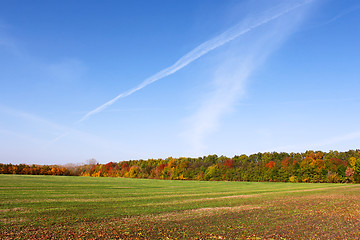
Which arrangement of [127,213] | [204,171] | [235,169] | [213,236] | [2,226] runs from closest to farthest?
[213,236]
[2,226]
[127,213]
[235,169]
[204,171]

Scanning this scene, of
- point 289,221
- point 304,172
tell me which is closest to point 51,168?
point 304,172

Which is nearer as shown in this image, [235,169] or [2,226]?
[2,226]

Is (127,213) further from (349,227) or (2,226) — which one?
(349,227)

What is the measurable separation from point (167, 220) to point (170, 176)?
110349mm

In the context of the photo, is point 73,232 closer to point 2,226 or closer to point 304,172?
point 2,226

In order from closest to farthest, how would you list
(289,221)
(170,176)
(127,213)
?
(289,221), (127,213), (170,176)

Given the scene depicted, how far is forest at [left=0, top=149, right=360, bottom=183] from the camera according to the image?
90812mm

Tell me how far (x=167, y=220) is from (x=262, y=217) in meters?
6.82

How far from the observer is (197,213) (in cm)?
2095

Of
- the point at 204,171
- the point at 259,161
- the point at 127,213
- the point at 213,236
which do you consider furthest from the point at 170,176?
the point at 213,236

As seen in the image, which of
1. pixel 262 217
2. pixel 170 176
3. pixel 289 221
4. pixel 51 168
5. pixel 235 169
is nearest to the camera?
pixel 289 221

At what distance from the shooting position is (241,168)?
107 meters

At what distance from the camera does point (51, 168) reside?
135 m

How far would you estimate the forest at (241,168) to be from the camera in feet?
298
